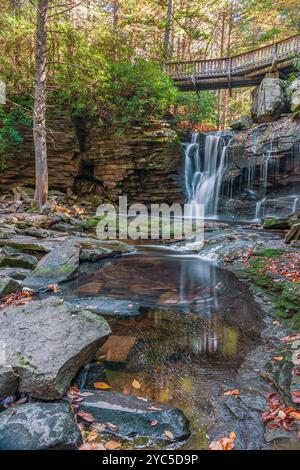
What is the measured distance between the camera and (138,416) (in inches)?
93.1

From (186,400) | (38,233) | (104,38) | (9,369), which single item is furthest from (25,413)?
(104,38)

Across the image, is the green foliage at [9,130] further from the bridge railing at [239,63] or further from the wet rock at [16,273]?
the bridge railing at [239,63]

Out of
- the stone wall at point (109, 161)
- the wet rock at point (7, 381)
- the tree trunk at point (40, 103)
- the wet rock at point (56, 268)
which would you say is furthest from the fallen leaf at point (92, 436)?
the stone wall at point (109, 161)

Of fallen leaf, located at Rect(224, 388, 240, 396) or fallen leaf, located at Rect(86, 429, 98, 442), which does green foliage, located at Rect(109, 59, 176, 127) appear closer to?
fallen leaf, located at Rect(224, 388, 240, 396)

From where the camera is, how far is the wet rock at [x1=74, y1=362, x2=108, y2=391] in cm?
287

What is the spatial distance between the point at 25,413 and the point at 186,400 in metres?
1.35

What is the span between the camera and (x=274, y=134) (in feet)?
44.2

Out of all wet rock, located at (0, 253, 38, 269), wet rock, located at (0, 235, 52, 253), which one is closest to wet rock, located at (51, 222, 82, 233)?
wet rock, located at (0, 235, 52, 253)

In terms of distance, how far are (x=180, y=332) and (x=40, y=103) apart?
10.8m

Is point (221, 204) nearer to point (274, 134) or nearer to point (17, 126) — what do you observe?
point (274, 134)

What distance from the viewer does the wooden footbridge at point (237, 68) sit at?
629 inches

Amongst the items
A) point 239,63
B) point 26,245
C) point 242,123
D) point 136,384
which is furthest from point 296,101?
point 136,384

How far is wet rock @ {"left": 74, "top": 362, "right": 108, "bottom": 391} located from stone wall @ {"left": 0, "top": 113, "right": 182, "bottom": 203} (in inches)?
513

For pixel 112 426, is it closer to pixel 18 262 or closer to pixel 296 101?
pixel 18 262
